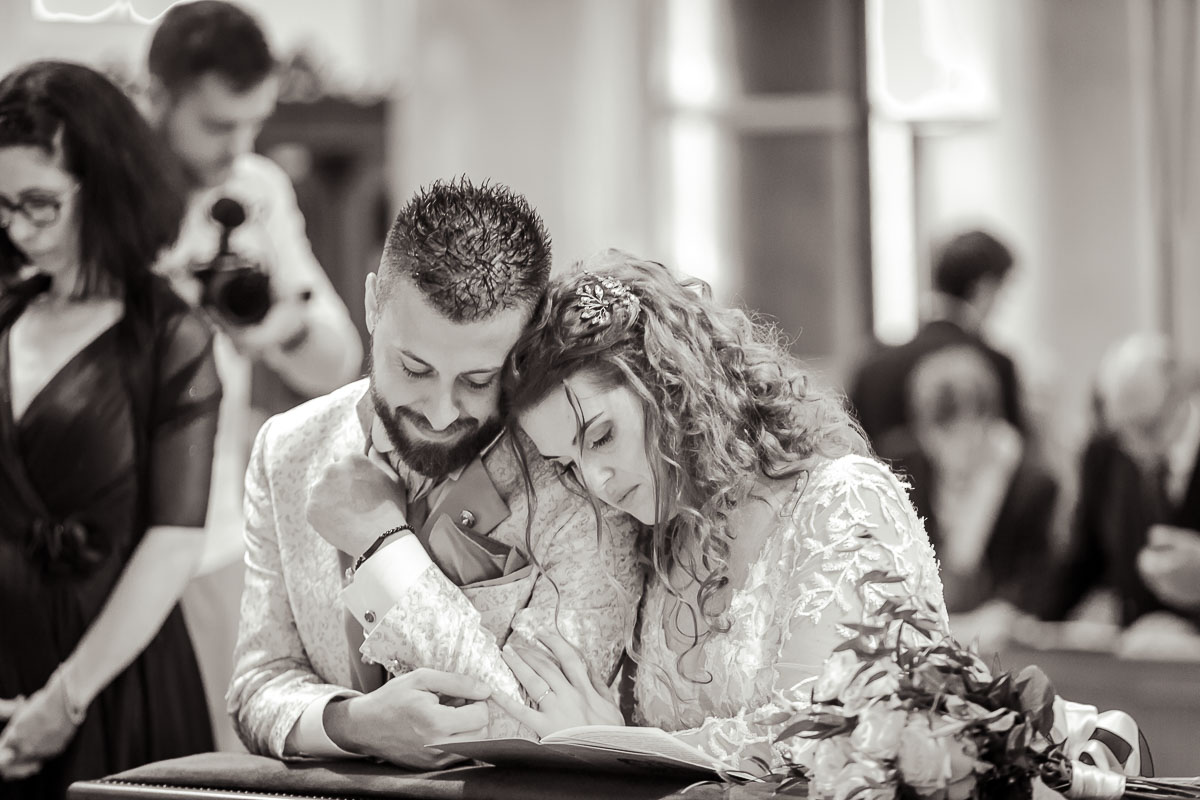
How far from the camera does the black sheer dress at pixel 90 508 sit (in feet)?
9.34

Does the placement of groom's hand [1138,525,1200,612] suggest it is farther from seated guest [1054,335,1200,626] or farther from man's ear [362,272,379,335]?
man's ear [362,272,379,335]

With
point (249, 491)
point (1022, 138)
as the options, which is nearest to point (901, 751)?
point (249, 491)

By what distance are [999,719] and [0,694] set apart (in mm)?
1988

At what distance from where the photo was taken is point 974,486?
18.4 ft

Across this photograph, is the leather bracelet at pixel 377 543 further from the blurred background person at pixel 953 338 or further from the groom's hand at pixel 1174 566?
the blurred background person at pixel 953 338

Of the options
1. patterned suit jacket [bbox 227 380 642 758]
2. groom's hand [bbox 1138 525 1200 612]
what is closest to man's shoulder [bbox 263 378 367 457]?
patterned suit jacket [bbox 227 380 642 758]

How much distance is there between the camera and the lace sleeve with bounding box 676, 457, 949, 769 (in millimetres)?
2100

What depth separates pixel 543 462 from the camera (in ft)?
7.91

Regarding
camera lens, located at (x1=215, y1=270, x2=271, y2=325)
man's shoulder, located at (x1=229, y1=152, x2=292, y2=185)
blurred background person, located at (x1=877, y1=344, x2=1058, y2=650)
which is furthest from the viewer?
blurred background person, located at (x1=877, y1=344, x2=1058, y2=650)

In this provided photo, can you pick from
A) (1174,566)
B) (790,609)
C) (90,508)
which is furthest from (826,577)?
(1174,566)

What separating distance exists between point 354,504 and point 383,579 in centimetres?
16

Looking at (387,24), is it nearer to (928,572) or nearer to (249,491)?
(249,491)

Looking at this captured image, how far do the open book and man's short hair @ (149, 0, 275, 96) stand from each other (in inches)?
83.1

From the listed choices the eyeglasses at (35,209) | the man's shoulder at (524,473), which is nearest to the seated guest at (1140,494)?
the man's shoulder at (524,473)
